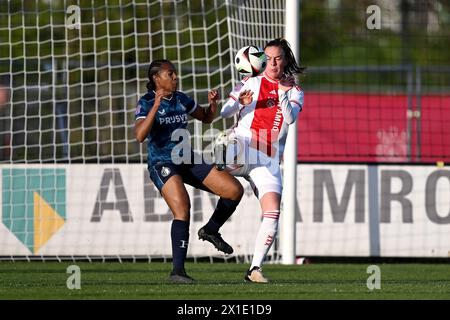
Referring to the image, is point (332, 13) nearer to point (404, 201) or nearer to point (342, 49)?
point (342, 49)

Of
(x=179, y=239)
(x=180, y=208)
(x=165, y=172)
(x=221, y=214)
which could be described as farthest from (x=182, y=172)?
(x=179, y=239)

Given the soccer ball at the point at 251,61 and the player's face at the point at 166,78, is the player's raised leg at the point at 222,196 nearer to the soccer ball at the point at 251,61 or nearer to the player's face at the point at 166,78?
the player's face at the point at 166,78

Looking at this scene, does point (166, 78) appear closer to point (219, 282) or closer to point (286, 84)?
point (286, 84)

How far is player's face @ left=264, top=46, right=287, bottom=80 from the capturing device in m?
10.2

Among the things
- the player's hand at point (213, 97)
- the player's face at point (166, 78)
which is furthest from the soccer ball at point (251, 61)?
the player's face at point (166, 78)

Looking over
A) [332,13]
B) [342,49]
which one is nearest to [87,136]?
[342,49]

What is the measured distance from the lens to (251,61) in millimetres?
10164

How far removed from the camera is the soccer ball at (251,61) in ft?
33.3

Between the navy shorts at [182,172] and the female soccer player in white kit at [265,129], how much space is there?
9.7 inches

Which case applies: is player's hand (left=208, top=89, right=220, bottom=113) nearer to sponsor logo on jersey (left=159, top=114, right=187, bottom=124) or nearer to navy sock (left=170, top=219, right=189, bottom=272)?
sponsor logo on jersey (left=159, top=114, right=187, bottom=124)

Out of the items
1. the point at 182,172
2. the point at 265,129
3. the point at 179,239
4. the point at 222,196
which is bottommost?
the point at 179,239

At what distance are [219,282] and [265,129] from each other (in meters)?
1.40

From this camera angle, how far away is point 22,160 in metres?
15.1

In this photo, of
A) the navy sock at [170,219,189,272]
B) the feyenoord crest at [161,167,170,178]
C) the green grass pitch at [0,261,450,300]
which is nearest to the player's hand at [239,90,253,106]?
the feyenoord crest at [161,167,170,178]
